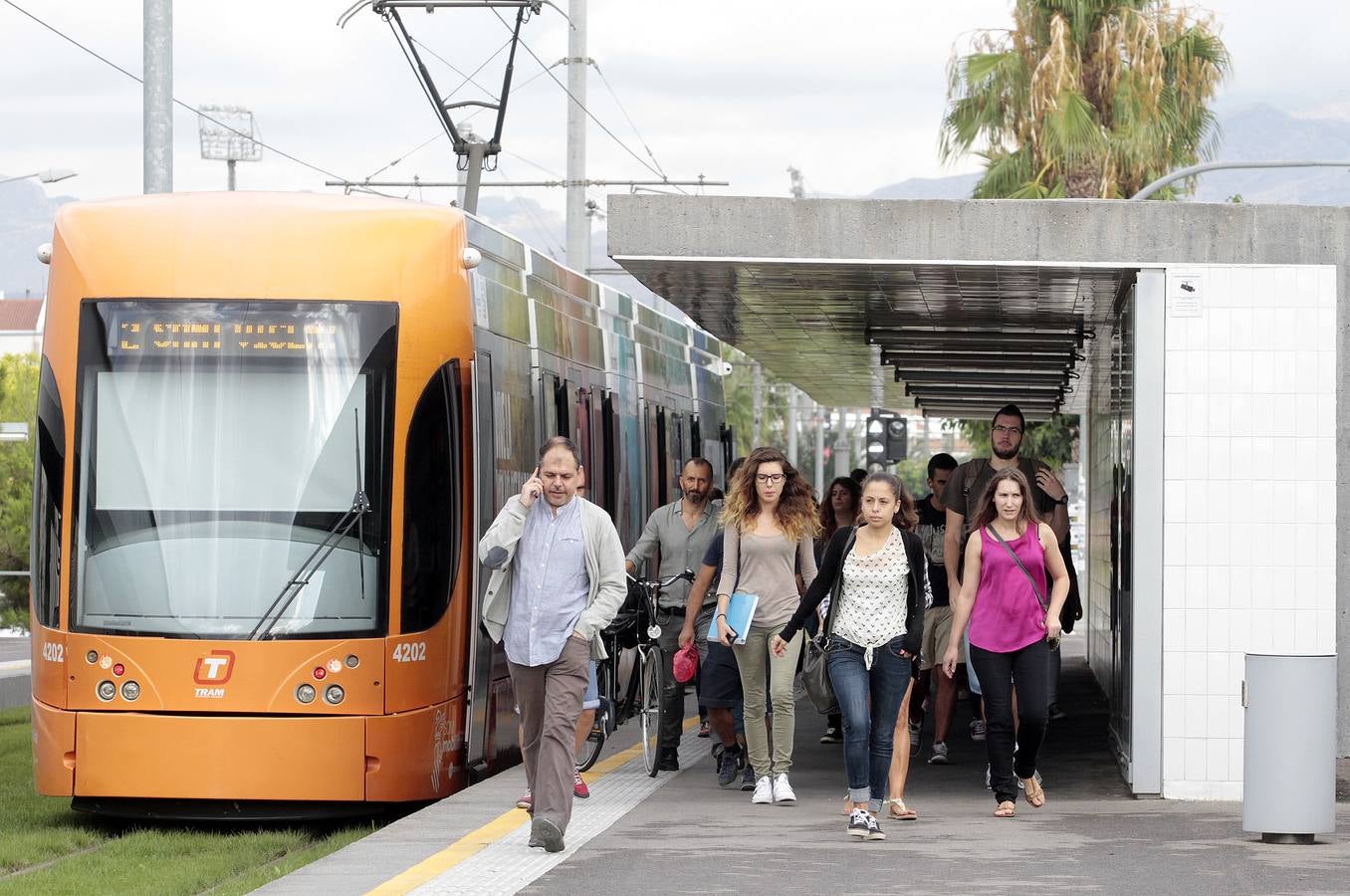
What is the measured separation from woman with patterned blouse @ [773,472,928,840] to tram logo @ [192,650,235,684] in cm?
275

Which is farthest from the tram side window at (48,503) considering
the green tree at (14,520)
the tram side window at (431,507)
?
the green tree at (14,520)

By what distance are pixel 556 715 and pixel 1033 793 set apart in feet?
9.32

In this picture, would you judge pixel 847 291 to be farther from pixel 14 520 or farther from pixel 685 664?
pixel 14 520

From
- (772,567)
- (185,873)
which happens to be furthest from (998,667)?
(185,873)

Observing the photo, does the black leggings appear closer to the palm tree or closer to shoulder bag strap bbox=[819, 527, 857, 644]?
shoulder bag strap bbox=[819, 527, 857, 644]

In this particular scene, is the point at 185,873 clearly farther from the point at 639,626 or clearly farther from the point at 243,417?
the point at 639,626

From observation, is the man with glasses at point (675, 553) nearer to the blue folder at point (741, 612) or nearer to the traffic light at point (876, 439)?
the blue folder at point (741, 612)

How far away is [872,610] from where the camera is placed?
927cm

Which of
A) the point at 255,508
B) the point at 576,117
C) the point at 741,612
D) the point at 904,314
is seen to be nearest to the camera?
the point at 741,612

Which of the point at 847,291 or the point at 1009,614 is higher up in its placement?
the point at 847,291

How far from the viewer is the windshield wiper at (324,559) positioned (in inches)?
397

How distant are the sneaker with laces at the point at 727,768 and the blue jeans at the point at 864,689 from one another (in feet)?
5.20

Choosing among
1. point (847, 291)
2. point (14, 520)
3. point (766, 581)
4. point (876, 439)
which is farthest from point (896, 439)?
point (14, 520)

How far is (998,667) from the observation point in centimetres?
974
